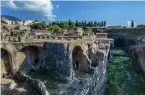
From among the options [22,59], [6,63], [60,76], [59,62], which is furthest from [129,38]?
[6,63]

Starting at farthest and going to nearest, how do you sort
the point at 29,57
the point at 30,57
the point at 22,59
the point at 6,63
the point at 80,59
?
1. the point at 80,59
2. the point at 30,57
3. the point at 29,57
4. the point at 22,59
5. the point at 6,63

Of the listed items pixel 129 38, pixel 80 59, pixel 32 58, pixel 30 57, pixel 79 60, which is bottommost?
pixel 79 60

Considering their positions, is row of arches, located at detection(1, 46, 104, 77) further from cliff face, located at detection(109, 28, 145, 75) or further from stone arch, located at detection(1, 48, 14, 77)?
cliff face, located at detection(109, 28, 145, 75)

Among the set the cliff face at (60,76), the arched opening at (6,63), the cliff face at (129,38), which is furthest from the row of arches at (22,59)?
the cliff face at (129,38)

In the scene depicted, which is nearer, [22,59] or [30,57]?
[22,59]

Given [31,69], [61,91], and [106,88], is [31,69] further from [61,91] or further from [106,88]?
[106,88]

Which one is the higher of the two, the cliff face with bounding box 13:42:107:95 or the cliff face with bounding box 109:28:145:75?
the cliff face with bounding box 109:28:145:75

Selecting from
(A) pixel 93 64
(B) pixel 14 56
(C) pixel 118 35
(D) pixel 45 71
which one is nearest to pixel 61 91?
(D) pixel 45 71

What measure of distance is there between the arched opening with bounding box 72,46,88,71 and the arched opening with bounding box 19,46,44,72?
4.52 meters

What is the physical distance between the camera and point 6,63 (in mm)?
23453

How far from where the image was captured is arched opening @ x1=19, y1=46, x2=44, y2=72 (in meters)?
24.5

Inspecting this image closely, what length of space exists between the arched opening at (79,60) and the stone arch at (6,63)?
769cm

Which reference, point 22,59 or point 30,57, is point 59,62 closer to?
point 30,57

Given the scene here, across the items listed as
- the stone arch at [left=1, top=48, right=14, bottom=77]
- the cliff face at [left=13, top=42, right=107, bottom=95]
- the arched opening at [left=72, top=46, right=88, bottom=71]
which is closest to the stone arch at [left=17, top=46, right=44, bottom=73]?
the cliff face at [left=13, top=42, right=107, bottom=95]
